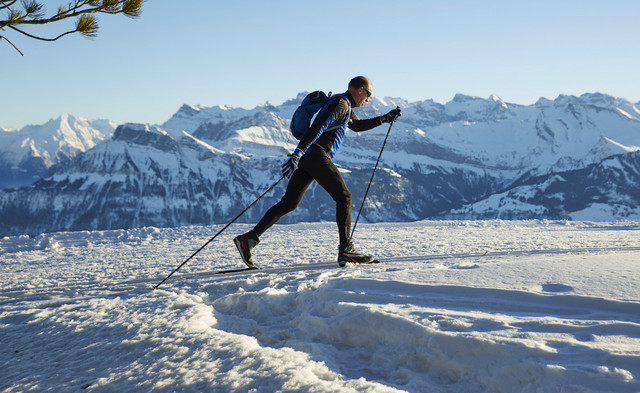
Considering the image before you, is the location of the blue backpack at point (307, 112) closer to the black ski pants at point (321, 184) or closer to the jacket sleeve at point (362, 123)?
the black ski pants at point (321, 184)

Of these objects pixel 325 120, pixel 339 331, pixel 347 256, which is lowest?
pixel 339 331

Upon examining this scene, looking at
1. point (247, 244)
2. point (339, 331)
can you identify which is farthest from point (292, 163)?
point (339, 331)

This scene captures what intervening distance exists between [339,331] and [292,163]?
282 cm

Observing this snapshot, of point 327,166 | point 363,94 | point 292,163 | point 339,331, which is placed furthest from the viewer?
point 363,94

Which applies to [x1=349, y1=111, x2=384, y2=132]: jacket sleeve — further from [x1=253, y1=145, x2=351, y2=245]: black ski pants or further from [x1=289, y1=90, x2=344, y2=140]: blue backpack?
[x1=253, y1=145, x2=351, y2=245]: black ski pants

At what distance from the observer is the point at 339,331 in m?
3.55

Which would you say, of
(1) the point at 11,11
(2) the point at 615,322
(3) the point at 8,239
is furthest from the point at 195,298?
(3) the point at 8,239

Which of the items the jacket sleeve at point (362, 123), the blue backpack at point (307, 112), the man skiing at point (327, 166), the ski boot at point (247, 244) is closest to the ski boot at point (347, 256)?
the man skiing at point (327, 166)

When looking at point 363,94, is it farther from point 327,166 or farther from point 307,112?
point 327,166

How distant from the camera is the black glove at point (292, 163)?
19.3ft

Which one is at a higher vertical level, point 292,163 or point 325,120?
point 325,120

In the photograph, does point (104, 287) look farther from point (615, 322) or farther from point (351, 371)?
point (615, 322)

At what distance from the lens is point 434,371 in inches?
112

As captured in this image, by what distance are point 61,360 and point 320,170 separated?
11.8ft
